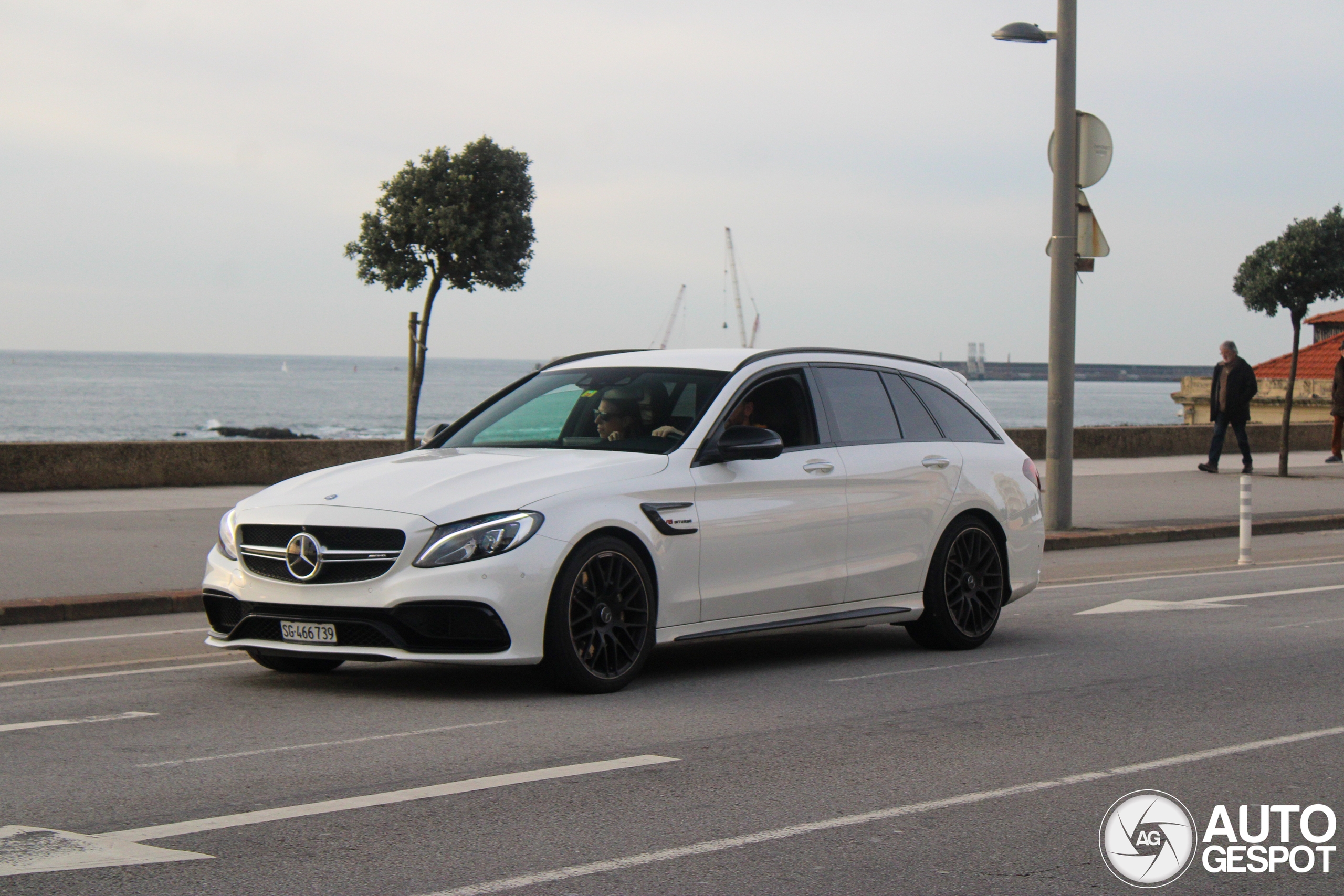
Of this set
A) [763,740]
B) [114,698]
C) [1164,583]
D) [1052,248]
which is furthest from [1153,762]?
[1052,248]

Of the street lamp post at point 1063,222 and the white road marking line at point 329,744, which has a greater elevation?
the street lamp post at point 1063,222

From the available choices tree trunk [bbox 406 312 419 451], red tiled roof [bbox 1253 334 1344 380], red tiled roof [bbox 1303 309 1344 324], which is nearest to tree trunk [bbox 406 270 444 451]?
tree trunk [bbox 406 312 419 451]

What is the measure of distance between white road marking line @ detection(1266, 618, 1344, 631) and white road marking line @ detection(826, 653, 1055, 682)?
6.40 ft

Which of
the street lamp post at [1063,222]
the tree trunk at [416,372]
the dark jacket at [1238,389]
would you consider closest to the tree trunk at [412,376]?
the tree trunk at [416,372]

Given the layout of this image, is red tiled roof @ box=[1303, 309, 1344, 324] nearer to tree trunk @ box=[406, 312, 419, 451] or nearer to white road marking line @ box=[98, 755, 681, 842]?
tree trunk @ box=[406, 312, 419, 451]

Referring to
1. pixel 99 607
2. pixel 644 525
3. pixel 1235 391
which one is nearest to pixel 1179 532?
pixel 1235 391

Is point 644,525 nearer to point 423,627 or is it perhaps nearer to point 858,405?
point 423,627

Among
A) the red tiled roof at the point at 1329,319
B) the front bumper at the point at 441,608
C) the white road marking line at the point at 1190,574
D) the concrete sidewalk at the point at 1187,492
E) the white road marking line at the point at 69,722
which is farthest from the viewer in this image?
the red tiled roof at the point at 1329,319

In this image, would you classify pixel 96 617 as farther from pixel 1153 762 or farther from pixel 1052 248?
pixel 1052 248

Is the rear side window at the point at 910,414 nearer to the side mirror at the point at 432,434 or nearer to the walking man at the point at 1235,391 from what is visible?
the side mirror at the point at 432,434

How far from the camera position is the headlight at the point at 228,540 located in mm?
7363

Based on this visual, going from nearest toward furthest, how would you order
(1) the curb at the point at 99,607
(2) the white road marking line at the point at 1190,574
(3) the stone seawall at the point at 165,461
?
(1) the curb at the point at 99,607 → (2) the white road marking line at the point at 1190,574 → (3) the stone seawall at the point at 165,461

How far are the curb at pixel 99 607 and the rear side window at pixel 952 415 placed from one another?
4868mm

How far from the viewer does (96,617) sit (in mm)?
10547
